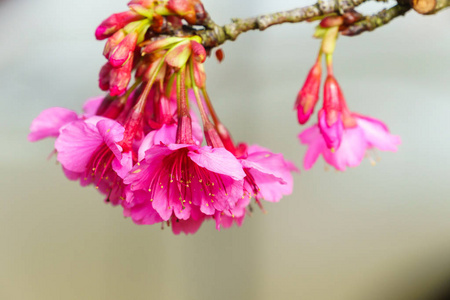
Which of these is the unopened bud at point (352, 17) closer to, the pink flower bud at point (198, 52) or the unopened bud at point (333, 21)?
the unopened bud at point (333, 21)

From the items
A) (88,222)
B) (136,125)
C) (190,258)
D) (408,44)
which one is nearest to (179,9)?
(136,125)

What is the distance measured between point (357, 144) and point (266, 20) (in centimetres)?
20

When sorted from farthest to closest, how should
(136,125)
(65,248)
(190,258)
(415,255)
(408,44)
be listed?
1. (190,258)
2. (65,248)
3. (415,255)
4. (408,44)
5. (136,125)

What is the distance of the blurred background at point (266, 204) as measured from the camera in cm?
111

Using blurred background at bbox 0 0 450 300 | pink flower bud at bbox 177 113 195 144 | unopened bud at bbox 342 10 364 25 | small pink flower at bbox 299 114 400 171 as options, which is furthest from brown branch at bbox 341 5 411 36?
blurred background at bbox 0 0 450 300

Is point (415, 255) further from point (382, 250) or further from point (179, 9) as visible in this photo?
point (179, 9)

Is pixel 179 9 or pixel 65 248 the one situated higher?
pixel 179 9

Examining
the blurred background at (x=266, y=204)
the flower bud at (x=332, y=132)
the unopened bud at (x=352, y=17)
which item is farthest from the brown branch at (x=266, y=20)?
the blurred background at (x=266, y=204)

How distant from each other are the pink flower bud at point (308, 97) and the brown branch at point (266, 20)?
73mm

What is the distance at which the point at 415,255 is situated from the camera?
1201 mm

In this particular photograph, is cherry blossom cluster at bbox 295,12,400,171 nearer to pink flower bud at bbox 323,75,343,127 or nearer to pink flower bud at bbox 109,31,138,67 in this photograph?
pink flower bud at bbox 323,75,343,127

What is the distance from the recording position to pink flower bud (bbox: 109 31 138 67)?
1.27ft

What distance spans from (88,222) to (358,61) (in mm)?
984

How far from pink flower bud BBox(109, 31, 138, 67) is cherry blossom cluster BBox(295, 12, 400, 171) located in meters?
0.21
